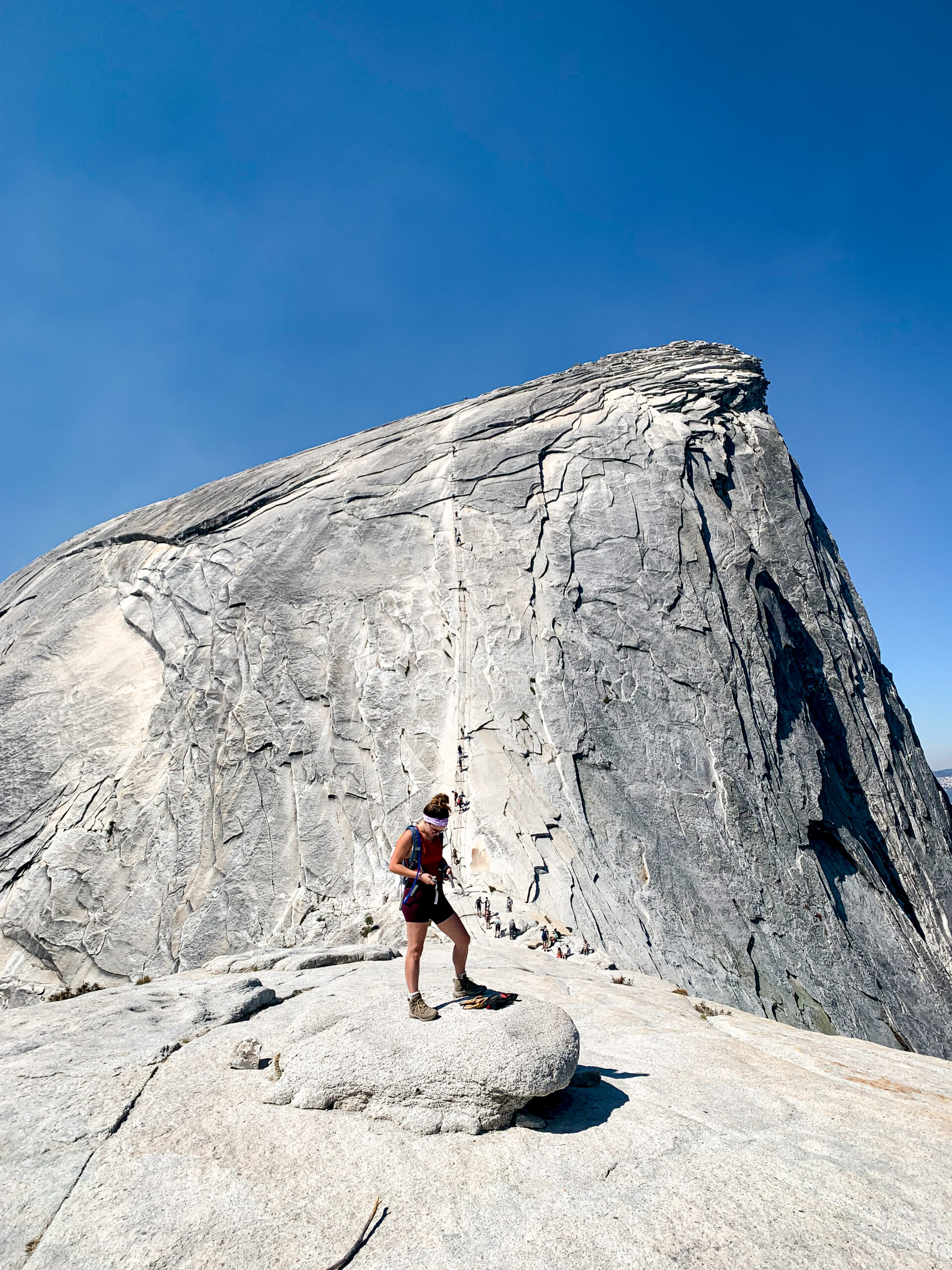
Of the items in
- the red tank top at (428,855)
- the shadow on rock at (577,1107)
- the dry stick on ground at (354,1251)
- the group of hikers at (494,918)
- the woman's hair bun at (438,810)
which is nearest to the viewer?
the dry stick on ground at (354,1251)

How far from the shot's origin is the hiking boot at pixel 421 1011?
5.09 meters

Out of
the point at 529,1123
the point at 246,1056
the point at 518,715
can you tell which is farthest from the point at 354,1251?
the point at 518,715

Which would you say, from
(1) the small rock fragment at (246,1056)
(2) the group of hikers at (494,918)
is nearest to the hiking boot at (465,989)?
(1) the small rock fragment at (246,1056)

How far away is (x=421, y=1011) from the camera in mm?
5215

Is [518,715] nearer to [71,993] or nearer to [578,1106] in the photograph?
[71,993]

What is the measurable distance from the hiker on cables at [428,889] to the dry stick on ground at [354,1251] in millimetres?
2263

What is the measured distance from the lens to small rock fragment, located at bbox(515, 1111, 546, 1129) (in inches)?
169

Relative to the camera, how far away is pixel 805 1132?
444 centimetres

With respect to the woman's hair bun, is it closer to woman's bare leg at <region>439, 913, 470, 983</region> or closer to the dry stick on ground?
woman's bare leg at <region>439, 913, 470, 983</region>

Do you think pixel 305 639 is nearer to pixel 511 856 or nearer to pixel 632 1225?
pixel 511 856

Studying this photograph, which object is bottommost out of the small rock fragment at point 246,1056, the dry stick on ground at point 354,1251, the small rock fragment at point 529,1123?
the dry stick on ground at point 354,1251

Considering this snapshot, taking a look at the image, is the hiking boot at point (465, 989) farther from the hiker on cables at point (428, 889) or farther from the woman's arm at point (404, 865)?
the woman's arm at point (404, 865)

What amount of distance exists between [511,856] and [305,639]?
915 centimetres

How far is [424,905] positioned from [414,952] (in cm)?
41
